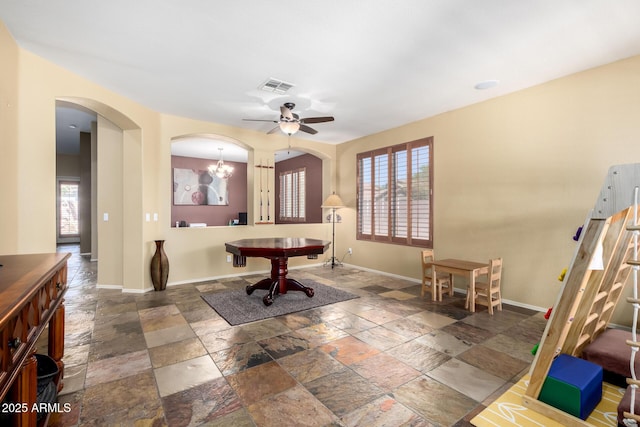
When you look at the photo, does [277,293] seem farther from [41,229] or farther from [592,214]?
[592,214]

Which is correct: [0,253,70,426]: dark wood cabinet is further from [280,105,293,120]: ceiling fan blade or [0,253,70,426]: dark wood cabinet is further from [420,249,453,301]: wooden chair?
[420,249,453,301]: wooden chair

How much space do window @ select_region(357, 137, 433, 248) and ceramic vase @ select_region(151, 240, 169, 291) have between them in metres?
3.77

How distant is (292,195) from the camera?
30.5ft

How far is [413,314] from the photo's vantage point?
3.64m

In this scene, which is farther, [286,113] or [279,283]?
[279,283]

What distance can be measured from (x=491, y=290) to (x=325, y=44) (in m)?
3.46

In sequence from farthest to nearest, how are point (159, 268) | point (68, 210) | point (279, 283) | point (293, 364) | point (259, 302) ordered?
point (68, 210), point (159, 268), point (279, 283), point (259, 302), point (293, 364)

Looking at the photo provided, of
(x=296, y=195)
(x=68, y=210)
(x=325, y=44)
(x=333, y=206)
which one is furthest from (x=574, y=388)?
(x=68, y=210)

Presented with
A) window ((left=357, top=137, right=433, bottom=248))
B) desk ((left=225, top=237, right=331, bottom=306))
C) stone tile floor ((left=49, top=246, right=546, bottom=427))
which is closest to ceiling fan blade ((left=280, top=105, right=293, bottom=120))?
desk ((left=225, top=237, right=331, bottom=306))

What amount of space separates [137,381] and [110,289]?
3226mm

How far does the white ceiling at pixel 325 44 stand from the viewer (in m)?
2.35

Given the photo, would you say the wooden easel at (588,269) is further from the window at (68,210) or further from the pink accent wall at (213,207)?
the window at (68,210)

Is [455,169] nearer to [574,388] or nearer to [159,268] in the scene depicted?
[574,388]

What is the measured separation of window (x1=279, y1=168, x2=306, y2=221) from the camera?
8906mm
